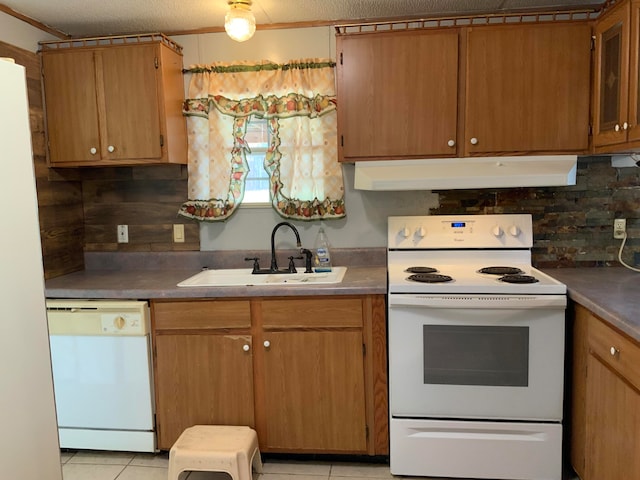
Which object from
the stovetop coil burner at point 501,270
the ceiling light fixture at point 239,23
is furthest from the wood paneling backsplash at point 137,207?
the stovetop coil burner at point 501,270

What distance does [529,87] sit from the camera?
2.38m

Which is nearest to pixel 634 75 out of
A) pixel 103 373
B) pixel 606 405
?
pixel 606 405

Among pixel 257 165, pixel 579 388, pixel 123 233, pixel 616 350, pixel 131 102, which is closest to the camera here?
pixel 616 350

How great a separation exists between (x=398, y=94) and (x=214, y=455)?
182cm

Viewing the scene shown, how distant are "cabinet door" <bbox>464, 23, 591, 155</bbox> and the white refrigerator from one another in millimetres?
1856

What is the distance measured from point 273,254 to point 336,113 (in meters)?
0.81

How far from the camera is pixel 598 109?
231 centimetres

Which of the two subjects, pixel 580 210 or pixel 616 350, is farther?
pixel 580 210

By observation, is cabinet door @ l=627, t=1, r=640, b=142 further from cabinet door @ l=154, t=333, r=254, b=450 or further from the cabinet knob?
the cabinet knob

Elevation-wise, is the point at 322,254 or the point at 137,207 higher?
the point at 137,207

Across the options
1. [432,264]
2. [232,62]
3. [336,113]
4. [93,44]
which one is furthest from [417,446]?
[93,44]

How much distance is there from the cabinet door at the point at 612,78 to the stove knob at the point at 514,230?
55cm

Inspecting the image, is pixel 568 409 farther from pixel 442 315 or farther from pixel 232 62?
pixel 232 62

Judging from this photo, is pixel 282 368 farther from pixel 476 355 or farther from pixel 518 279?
pixel 518 279
